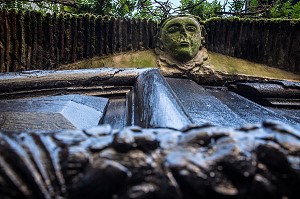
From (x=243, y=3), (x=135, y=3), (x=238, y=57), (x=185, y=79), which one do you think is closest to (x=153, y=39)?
(x=185, y=79)

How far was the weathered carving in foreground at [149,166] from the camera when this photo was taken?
43 centimetres

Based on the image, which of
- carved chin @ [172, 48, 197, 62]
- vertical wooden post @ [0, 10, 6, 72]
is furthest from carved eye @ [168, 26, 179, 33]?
vertical wooden post @ [0, 10, 6, 72]

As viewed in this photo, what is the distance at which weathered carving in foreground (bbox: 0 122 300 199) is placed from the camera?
1.41ft

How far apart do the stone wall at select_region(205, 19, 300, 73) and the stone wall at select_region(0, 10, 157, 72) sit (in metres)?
0.56

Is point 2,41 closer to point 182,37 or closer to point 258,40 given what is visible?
point 182,37

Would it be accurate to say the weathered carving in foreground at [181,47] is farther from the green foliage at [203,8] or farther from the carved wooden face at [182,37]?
the green foliage at [203,8]

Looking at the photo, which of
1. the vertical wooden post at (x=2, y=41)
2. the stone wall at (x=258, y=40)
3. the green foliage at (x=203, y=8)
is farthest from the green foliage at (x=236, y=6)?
the vertical wooden post at (x=2, y=41)

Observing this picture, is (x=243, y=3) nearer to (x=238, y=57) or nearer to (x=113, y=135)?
(x=238, y=57)

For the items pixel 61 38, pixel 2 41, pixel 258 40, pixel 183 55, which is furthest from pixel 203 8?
pixel 2 41

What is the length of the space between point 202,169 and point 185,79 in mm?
1929

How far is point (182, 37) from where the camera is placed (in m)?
2.27

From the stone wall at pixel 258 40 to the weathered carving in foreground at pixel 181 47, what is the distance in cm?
29

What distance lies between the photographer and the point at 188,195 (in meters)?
0.44

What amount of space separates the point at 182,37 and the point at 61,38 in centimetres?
93
